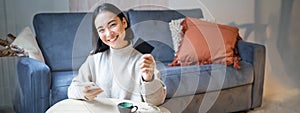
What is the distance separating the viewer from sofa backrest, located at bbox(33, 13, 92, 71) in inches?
87.2

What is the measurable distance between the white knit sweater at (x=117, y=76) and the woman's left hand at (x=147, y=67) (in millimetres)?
61

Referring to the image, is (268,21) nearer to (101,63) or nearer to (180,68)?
(180,68)

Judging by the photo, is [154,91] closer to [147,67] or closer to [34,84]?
[147,67]

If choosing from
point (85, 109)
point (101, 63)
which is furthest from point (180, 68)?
point (85, 109)

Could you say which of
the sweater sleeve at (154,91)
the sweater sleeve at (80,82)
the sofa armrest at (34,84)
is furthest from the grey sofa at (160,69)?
the sweater sleeve at (154,91)

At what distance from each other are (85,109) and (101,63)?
0.21 meters

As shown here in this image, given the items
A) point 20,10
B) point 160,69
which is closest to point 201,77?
point 160,69

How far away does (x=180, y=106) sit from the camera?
6.66 feet

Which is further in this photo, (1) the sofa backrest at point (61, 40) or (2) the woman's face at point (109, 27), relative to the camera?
(1) the sofa backrest at point (61, 40)

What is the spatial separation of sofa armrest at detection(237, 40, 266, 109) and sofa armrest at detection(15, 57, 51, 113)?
1.35 meters

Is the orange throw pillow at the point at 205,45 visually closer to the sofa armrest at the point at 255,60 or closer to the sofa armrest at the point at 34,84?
the sofa armrest at the point at 255,60

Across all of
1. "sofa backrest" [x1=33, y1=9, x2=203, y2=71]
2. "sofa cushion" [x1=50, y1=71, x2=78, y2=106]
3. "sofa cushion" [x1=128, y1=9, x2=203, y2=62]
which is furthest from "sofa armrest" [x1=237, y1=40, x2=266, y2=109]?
"sofa cushion" [x1=50, y1=71, x2=78, y2=106]

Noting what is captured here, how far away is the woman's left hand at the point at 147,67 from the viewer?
1.18 m

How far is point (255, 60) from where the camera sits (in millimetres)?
2334
